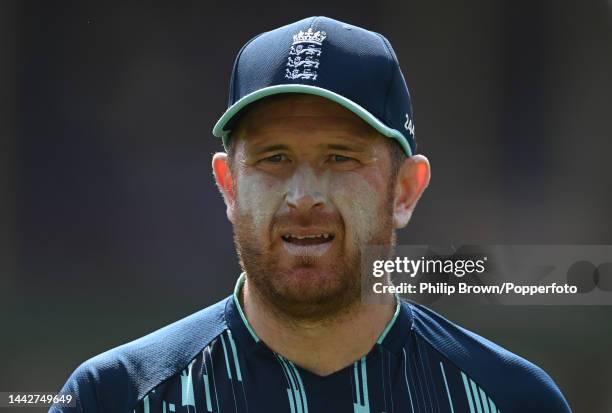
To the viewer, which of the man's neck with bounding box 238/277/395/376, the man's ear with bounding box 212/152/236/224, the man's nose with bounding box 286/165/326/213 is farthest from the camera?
the man's ear with bounding box 212/152/236/224

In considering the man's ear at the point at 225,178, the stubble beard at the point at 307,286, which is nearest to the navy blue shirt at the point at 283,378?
the stubble beard at the point at 307,286

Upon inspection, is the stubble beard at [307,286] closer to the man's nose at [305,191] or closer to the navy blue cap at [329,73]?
the man's nose at [305,191]

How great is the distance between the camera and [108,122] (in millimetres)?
5723

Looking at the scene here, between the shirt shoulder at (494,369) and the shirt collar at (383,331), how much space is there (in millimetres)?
48

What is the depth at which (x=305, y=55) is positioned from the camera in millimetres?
2025

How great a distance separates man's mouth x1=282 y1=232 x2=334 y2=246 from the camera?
1.94 meters

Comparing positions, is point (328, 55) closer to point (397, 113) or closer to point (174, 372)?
point (397, 113)

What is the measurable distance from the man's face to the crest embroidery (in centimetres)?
5

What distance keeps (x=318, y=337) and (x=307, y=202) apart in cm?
31

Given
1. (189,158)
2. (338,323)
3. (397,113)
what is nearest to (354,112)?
(397,113)

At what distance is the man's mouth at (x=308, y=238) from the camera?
1944 millimetres

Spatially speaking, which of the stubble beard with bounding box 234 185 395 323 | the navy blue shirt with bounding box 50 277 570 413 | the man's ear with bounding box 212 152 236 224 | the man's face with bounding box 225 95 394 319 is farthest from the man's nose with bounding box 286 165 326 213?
the navy blue shirt with bounding box 50 277 570 413

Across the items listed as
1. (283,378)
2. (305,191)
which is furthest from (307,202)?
(283,378)

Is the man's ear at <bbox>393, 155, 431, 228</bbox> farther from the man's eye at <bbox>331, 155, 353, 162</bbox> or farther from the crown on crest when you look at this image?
the crown on crest
